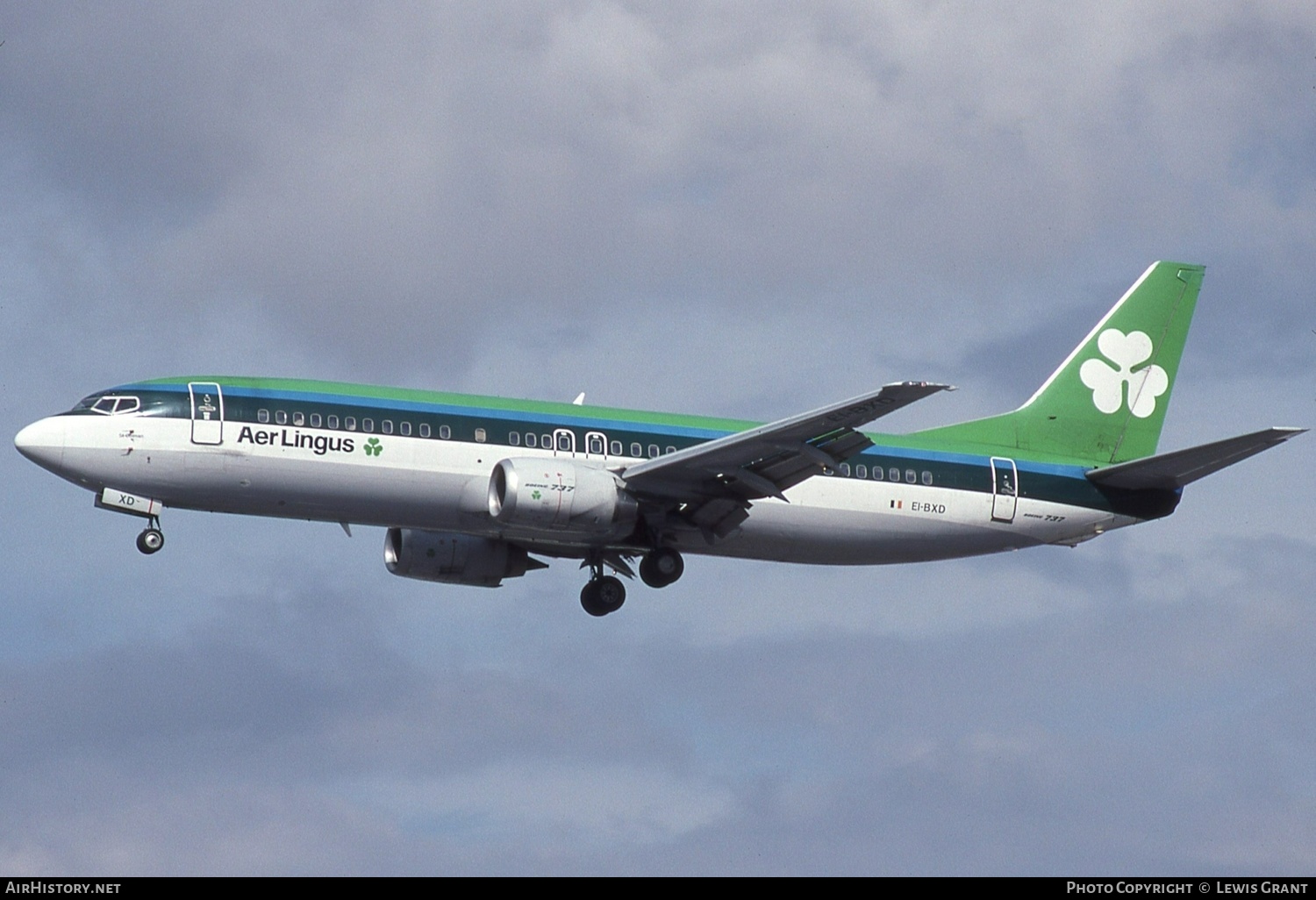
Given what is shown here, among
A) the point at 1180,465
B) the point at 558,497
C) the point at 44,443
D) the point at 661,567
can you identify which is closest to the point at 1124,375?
the point at 1180,465

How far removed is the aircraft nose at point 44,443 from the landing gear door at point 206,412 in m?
2.85

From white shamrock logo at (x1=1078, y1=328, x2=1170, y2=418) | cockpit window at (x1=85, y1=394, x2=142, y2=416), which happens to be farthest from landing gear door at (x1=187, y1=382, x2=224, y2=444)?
white shamrock logo at (x1=1078, y1=328, x2=1170, y2=418)

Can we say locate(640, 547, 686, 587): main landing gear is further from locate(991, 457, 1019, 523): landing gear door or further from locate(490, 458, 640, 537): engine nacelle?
locate(991, 457, 1019, 523): landing gear door

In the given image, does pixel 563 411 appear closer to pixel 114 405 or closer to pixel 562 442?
pixel 562 442

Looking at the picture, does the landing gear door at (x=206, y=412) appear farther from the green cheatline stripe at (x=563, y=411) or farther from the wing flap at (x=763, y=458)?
the wing flap at (x=763, y=458)

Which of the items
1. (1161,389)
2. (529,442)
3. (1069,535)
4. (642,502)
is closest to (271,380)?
(529,442)

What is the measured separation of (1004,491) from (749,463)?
7887mm

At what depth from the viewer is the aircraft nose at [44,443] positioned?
4209cm

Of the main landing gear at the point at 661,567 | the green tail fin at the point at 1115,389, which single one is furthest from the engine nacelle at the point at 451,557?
the green tail fin at the point at 1115,389

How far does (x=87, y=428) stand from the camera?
42.3 m

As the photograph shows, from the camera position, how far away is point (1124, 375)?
5294 centimetres

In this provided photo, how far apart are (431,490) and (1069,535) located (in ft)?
54.4

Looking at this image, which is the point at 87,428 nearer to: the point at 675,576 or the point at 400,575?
the point at 400,575

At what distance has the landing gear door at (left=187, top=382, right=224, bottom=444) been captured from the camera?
42.3 meters
